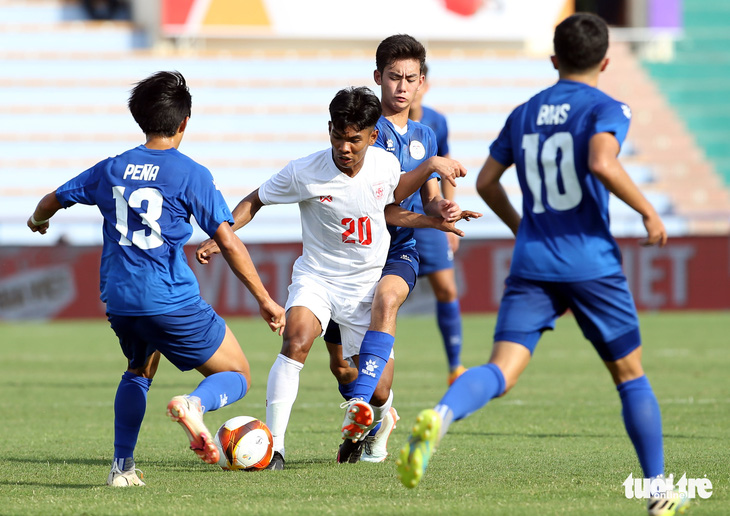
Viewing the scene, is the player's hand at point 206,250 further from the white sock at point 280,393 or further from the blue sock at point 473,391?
the blue sock at point 473,391

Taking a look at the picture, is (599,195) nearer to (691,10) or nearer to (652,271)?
(652,271)

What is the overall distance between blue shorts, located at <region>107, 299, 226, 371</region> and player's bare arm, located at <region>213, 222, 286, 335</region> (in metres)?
0.27

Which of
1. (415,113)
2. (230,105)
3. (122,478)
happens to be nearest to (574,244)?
(122,478)

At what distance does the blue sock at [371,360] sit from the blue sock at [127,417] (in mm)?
1082

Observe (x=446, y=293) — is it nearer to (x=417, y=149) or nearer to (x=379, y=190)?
(x=417, y=149)

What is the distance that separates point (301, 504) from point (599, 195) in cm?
179

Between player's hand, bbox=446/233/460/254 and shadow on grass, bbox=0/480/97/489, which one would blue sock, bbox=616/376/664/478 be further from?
player's hand, bbox=446/233/460/254

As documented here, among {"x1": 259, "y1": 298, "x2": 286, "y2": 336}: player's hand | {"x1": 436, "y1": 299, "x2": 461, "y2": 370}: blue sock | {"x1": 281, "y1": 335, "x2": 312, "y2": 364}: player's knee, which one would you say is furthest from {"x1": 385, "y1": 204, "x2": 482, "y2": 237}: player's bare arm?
{"x1": 436, "y1": 299, "x2": 461, "y2": 370}: blue sock

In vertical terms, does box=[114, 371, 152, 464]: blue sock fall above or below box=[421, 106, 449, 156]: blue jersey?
below

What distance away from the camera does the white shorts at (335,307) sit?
5.79 meters

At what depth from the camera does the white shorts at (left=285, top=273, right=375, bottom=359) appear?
5.79 metres

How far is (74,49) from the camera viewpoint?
2708 centimetres

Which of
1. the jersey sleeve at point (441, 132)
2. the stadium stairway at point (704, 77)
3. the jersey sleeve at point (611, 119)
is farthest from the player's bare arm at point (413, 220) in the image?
the stadium stairway at point (704, 77)

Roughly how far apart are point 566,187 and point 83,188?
2209 millimetres
